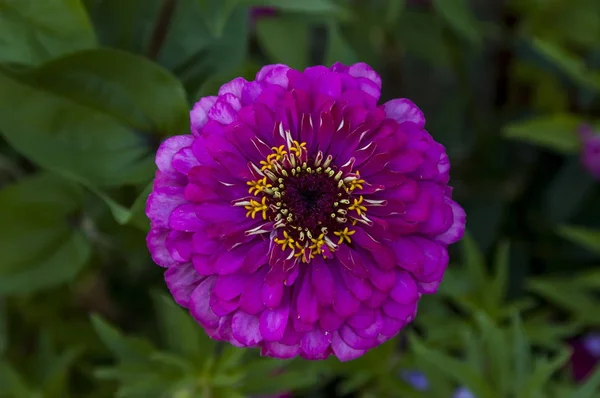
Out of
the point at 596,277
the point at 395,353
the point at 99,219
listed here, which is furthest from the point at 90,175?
the point at 596,277

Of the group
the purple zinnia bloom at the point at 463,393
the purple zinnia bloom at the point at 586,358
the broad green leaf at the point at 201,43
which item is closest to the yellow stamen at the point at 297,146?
the broad green leaf at the point at 201,43

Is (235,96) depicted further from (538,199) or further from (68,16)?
(538,199)

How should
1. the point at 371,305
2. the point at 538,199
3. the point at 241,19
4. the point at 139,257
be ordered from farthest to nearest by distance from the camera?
the point at 538,199
the point at 139,257
the point at 241,19
the point at 371,305

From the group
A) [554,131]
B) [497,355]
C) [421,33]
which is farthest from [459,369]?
[421,33]

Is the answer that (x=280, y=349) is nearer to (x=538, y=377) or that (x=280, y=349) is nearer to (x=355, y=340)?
(x=355, y=340)

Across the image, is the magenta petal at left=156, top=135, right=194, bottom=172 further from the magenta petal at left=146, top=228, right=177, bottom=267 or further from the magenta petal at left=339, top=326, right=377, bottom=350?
the magenta petal at left=339, top=326, right=377, bottom=350

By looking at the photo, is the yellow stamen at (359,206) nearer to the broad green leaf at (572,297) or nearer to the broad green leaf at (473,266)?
the broad green leaf at (473,266)
